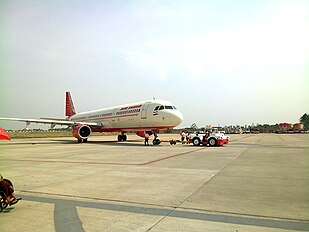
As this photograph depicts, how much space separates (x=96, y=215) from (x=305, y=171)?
8282 millimetres

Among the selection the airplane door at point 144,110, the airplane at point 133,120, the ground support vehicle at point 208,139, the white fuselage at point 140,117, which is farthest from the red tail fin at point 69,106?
the ground support vehicle at point 208,139

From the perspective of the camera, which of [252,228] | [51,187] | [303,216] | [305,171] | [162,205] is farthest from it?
[305,171]

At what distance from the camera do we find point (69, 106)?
4691cm

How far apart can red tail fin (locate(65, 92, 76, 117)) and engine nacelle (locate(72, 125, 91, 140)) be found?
16.5 m

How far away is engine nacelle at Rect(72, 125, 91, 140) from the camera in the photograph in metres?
30.0

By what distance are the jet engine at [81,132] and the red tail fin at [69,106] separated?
16.4 metres

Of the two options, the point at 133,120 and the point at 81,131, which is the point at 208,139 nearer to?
the point at 133,120

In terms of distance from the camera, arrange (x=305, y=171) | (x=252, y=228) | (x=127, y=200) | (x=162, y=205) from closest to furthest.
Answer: (x=252, y=228) → (x=162, y=205) → (x=127, y=200) → (x=305, y=171)

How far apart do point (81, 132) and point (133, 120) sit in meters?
7.37

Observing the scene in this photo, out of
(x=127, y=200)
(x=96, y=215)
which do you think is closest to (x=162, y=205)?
(x=127, y=200)

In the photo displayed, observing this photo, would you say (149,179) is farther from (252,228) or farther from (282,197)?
(252,228)

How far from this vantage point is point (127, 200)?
19.7 feet

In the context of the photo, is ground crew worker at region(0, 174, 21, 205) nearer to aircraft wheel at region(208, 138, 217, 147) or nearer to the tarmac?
the tarmac

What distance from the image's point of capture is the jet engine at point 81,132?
98.6ft
